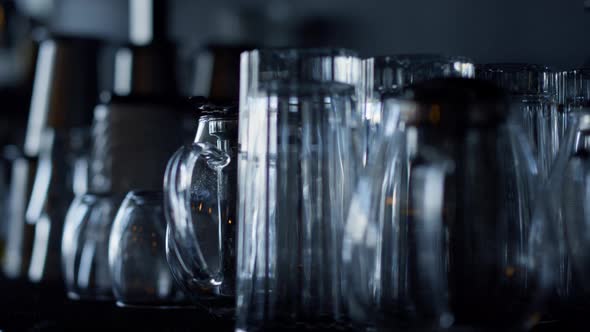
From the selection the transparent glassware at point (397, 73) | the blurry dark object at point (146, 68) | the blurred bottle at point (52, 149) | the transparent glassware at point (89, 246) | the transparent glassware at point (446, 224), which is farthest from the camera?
the blurry dark object at point (146, 68)

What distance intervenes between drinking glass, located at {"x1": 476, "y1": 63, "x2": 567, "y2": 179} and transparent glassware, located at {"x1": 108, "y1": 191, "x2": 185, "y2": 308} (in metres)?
0.39

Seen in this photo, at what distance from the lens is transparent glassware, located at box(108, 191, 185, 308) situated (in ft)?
3.04

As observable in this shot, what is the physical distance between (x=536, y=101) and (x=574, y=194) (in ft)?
0.37

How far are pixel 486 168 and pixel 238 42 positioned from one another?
1.35m

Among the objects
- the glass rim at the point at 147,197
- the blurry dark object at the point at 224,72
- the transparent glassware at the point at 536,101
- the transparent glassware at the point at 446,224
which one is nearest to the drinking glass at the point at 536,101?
the transparent glassware at the point at 536,101

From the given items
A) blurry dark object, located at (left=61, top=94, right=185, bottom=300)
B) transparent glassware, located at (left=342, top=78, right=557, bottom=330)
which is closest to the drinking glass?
transparent glassware, located at (left=342, top=78, right=557, bottom=330)

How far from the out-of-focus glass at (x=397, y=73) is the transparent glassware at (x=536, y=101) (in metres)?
0.06

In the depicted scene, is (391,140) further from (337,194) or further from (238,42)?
(238,42)

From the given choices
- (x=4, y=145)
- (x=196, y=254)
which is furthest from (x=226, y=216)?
(x=4, y=145)

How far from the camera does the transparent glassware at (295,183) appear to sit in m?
0.62

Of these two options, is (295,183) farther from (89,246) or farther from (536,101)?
(89,246)

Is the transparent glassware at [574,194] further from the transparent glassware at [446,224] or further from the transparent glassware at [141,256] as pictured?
the transparent glassware at [141,256]

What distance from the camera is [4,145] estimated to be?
2.81m

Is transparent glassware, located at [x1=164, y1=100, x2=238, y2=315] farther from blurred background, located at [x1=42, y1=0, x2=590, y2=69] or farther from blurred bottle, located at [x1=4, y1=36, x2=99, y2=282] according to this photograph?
blurred bottle, located at [x1=4, y1=36, x2=99, y2=282]
